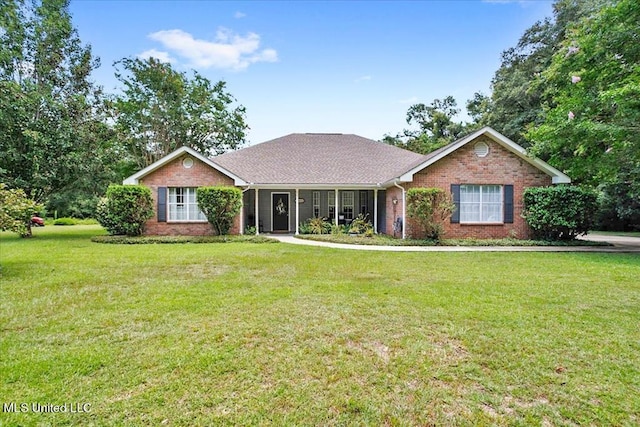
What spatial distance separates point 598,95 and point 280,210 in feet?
45.1

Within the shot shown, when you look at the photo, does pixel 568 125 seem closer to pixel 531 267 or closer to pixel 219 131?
pixel 531 267

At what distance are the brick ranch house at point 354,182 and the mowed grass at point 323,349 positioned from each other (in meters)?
7.02

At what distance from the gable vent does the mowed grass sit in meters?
7.60

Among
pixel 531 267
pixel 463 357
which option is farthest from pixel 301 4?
pixel 463 357

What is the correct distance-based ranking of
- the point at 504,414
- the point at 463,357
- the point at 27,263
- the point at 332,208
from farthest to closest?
the point at 332,208 < the point at 27,263 < the point at 463,357 < the point at 504,414

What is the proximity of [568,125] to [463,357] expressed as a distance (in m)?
11.4

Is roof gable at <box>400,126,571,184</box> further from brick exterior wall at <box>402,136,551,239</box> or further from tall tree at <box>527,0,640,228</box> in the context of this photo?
tall tree at <box>527,0,640,228</box>

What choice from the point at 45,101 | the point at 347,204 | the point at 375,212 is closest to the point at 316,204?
the point at 347,204

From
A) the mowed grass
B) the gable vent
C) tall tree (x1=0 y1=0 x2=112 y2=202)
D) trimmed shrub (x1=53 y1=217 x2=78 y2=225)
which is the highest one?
tall tree (x1=0 y1=0 x2=112 y2=202)

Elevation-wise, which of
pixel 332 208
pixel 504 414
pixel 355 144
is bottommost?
pixel 504 414

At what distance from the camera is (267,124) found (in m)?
33.7

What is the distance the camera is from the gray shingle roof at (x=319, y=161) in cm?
1683

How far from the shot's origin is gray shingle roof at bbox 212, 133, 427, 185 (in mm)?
16828

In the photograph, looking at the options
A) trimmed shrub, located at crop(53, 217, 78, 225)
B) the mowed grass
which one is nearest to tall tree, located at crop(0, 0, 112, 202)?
the mowed grass
